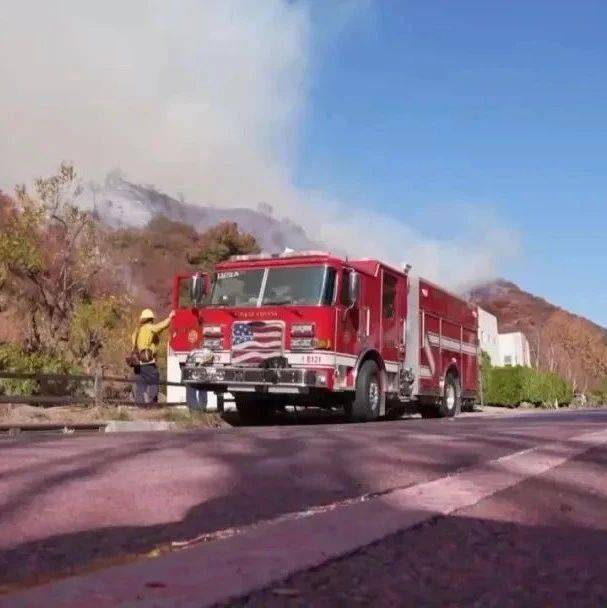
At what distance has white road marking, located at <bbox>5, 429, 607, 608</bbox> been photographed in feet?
7.61

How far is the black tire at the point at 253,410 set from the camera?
615 inches

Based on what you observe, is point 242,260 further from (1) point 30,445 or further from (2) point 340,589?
(2) point 340,589

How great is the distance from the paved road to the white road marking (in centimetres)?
10

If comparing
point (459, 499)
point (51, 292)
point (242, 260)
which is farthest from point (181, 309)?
point (459, 499)

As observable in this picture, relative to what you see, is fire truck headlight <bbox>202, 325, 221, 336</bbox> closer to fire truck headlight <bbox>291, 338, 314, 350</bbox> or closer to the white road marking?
fire truck headlight <bbox>291, 338, 314, 350</bbox>

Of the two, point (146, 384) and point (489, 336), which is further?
point (489, 336)

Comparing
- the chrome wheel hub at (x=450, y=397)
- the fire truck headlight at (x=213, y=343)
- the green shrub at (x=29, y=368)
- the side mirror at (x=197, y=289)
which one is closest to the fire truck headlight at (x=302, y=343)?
the fire truck headlight at (x=213, y=343)

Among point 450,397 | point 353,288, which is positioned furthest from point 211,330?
point 450,397

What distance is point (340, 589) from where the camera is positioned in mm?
2609

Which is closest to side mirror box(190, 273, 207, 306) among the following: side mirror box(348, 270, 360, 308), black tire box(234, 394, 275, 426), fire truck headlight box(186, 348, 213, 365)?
fire truck headlight box(186, 348, 213, 365)

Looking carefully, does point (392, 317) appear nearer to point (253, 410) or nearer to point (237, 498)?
point (253, 410)

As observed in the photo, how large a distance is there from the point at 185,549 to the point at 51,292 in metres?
19.8

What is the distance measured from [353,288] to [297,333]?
3.83 feet

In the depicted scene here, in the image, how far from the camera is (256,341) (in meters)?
13.3
